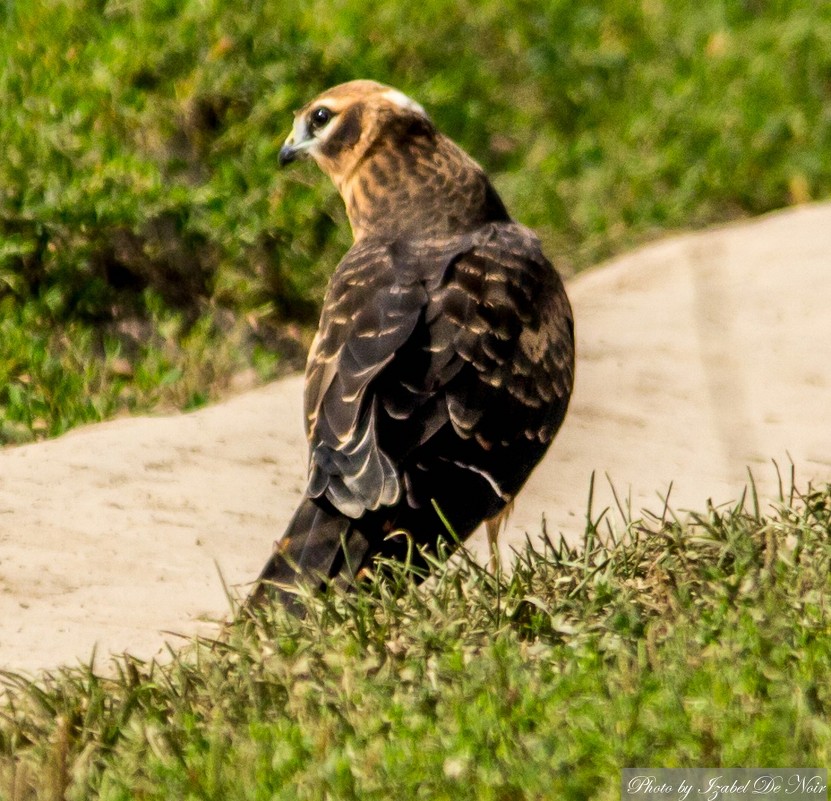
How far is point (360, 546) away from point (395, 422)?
35 centimetres

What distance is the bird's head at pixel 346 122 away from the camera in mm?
5664

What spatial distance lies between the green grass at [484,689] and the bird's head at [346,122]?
6.18 feet

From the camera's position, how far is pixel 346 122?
5.75m

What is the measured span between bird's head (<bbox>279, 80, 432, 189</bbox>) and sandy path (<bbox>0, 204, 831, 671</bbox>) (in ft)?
3.10

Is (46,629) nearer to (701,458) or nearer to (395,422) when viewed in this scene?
(395,422)

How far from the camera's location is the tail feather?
13.8 ft

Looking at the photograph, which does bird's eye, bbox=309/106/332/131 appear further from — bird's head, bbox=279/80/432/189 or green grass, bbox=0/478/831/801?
green grass, bbox=0/478/831/801

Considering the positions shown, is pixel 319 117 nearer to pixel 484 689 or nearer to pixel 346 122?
pixel 346 122

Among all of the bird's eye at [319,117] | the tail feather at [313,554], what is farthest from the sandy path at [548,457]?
the bird's eye at [319,117]

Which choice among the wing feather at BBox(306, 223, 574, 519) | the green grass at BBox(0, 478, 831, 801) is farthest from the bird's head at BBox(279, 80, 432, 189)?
the green grass at BBox(0, 478, 831, 801)

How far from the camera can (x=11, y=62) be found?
713 cm

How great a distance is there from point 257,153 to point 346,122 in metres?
1.50

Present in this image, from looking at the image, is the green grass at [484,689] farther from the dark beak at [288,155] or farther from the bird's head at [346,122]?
the dark beak at [288,155]

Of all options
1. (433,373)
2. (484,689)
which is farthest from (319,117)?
(484,689)
